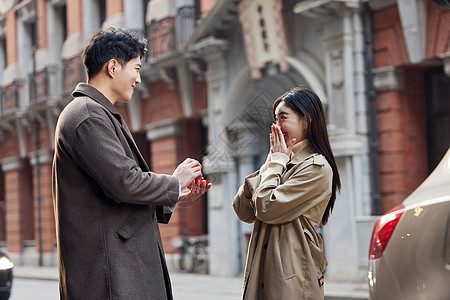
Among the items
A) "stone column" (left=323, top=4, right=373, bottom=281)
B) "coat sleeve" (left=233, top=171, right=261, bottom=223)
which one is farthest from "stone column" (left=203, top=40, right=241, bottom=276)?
"coat sleeve" (left=233, top=171, right=261, bottom=223)

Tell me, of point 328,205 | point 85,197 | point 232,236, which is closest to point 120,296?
point 85,197

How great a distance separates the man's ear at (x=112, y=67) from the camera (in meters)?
3.12

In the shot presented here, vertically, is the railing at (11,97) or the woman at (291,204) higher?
the railing at (11,97)

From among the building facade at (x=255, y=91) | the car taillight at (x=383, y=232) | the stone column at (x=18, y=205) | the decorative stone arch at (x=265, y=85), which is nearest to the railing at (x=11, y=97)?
the building facade at (x=255, y=91)

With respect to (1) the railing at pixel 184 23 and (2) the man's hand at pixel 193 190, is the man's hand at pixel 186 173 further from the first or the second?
(1) the railing at pixel 184 23

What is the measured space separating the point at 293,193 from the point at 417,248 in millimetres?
598

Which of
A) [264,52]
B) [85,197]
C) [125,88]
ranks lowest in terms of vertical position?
[85,197]

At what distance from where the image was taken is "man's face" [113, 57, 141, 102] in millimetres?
3146

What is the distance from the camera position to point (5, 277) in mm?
8406

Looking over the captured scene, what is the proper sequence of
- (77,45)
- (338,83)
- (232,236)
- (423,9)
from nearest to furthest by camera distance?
(423,9), (338,83), (232,236), (77,45)

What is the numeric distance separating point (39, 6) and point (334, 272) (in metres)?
17.0

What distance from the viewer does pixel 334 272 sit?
13.1 m

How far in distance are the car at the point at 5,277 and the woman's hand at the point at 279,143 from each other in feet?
18.0

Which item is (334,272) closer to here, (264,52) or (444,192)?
(264,52)
